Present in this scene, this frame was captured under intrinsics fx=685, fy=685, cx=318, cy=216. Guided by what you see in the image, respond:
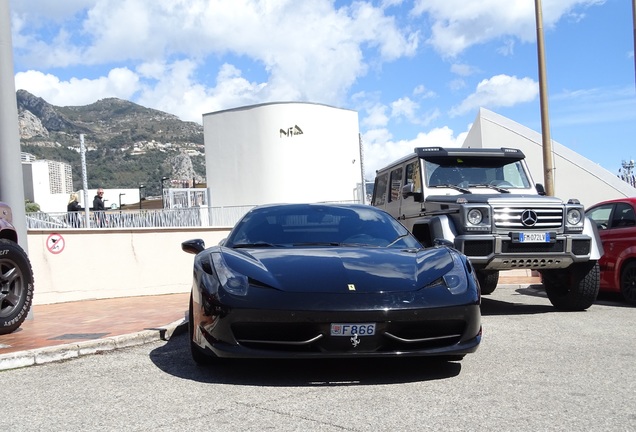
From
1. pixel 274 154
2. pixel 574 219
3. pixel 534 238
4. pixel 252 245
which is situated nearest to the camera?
pixel 252 245

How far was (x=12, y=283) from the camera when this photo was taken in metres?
6.89

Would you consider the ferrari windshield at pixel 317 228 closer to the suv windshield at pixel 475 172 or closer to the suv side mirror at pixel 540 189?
the suv windshield at pixel 475 172

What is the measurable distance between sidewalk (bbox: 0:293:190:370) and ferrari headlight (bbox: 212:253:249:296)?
76.2 inches

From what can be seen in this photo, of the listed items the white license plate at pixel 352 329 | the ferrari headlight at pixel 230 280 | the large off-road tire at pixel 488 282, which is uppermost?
the ferrari headlight at pixel 230 280

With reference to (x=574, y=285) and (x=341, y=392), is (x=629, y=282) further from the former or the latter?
(x=341, y=392)

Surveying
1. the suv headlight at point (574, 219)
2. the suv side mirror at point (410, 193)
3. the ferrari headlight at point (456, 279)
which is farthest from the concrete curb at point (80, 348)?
the suv headlight at point (574, 219)

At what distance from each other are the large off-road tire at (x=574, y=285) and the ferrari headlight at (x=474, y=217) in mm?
1508

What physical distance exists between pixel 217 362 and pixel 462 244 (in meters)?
3.75

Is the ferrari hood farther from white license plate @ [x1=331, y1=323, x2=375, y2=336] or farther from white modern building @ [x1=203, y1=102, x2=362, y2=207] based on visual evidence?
white modern building @ [x1=203, y1=102, x2=362, y2=207]

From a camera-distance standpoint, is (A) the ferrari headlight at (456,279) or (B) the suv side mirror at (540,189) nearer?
(A) the ferrari headlight at (456,279)

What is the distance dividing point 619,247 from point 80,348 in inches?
290

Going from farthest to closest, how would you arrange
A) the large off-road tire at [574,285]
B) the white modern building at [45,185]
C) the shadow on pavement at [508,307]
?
the white modern building at [45,185], the shadow on pavement at [508,307], the large off-road tire at [574,285]

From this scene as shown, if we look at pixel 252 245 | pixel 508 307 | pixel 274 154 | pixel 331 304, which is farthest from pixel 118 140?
pixel 331 304

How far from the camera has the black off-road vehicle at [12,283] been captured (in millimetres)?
6730
